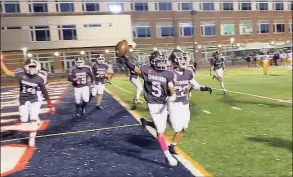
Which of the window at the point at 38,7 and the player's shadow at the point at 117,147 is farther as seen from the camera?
the player's shadow at the point at 117,147

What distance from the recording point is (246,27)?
9.25 ft

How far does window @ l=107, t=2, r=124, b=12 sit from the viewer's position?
2205 millimetres

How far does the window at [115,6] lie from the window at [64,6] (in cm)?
25

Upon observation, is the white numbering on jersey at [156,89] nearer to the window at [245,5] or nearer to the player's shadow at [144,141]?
the window at [245,5]

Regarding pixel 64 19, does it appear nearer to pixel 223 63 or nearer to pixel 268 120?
pixel 223 63

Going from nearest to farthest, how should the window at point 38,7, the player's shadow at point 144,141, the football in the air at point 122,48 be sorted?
the football in the air at point 122,48, the window at point 38,7, the player's shadow at point 144,141

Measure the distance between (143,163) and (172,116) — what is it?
19.4 ft

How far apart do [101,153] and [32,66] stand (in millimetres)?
6376

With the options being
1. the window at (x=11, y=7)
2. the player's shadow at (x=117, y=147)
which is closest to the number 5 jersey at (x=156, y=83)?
the window at (x=11, y=7)

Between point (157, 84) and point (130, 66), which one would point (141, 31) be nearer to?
point (157, 84)

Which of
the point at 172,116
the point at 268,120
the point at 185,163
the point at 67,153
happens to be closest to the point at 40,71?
the point at 172,116

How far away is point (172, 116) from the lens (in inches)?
73.6

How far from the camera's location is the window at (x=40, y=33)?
222cm

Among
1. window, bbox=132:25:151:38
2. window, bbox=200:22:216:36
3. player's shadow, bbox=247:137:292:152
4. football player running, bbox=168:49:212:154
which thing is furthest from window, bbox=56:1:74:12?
player's shadow, bbox=247:137:292:152
